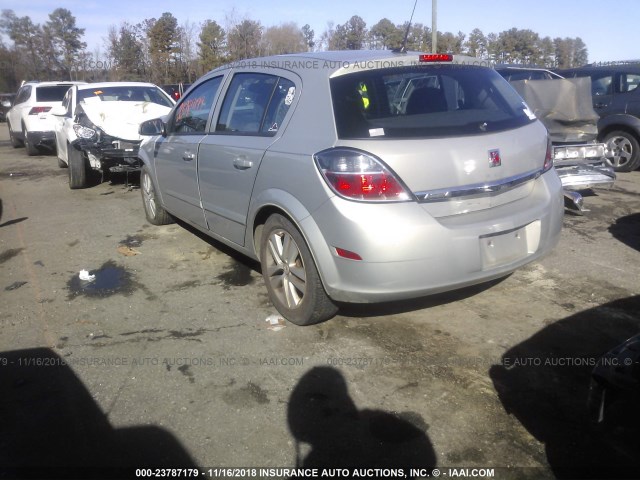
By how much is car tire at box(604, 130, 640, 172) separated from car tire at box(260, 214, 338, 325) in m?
7.19

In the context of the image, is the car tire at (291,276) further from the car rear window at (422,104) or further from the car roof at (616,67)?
the car roof at (616,67)

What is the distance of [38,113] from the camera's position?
45.6 feet

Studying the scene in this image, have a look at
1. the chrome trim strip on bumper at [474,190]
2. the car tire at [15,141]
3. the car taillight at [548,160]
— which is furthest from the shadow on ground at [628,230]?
the car tire at [15,141]

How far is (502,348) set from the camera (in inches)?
136

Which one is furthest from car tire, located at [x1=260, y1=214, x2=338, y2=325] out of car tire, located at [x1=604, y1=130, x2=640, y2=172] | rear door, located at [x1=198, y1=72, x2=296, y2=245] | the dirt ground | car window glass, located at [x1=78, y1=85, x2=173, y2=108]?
car tire, located at [x1=604, y1=130, x2=640, y2=172]

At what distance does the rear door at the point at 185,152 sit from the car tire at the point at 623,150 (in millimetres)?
6946

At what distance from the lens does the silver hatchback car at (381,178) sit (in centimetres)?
312

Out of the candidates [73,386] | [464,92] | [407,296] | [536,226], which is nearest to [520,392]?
[407,296]

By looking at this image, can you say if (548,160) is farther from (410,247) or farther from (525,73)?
(525,73)

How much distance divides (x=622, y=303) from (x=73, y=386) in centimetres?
372

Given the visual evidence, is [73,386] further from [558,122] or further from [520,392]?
[558,122]

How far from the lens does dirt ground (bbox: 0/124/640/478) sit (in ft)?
8.40

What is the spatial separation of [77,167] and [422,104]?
7.12 metres

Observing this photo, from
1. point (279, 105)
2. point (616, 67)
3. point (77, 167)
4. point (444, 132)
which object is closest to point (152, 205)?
point (279, 105)
